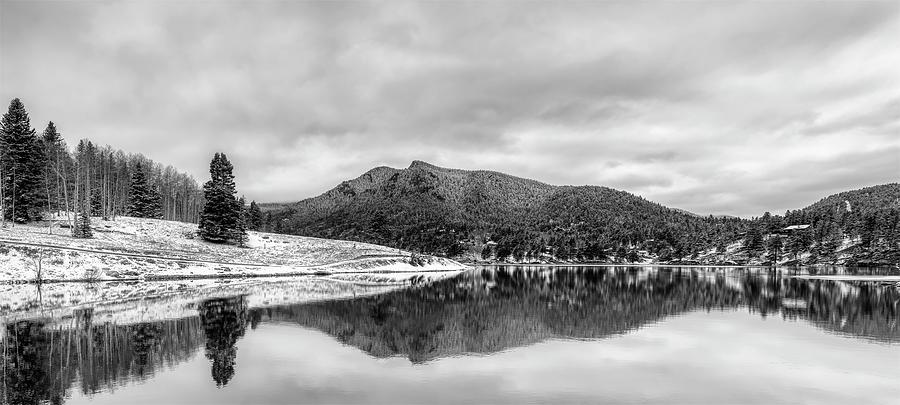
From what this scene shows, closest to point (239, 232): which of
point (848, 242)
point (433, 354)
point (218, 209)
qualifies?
point (218, 209)

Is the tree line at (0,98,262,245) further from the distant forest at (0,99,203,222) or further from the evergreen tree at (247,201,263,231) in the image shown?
the evergreen tree at (247,201,263,231)

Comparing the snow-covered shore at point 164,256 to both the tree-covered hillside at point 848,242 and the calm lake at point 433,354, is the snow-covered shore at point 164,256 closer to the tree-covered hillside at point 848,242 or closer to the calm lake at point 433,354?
the calm lake at point 433,354

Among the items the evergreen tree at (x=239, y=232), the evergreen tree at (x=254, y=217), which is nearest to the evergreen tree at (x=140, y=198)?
the evergreen tree at (x=254, y=217)

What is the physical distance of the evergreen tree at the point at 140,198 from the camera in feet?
364

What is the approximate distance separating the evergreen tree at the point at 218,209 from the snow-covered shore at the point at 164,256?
293 cm

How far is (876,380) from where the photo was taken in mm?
16844

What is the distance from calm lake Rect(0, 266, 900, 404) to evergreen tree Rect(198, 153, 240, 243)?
54177 mm

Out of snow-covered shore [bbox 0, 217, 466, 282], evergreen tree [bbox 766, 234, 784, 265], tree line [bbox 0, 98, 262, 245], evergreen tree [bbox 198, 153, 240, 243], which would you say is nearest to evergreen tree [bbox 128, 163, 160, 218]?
tree line [bbox 0, 98, 262, 245]

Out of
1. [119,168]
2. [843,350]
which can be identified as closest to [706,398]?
[843,350]

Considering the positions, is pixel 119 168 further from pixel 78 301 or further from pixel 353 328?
pixel 353 328

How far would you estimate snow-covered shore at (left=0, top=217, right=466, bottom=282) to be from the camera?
52469 millimetres

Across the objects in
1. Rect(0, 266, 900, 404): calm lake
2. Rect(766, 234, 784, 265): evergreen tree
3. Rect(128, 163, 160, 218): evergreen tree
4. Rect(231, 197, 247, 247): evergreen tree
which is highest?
Rect(128, 163, 160, 218): evergreen tree

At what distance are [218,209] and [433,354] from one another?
83260 millimetres

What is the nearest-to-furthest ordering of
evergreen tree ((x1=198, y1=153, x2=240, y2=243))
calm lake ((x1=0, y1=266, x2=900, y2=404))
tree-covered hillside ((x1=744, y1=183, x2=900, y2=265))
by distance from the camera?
calm lake ((x1=0, y1=266, x2=900, y2=404))
evergreen tree ((x1=198, y1=153, x2=240, y2=243))
tree-covered hillside ((x1=744, y1=183, x2=900, y2=265))
